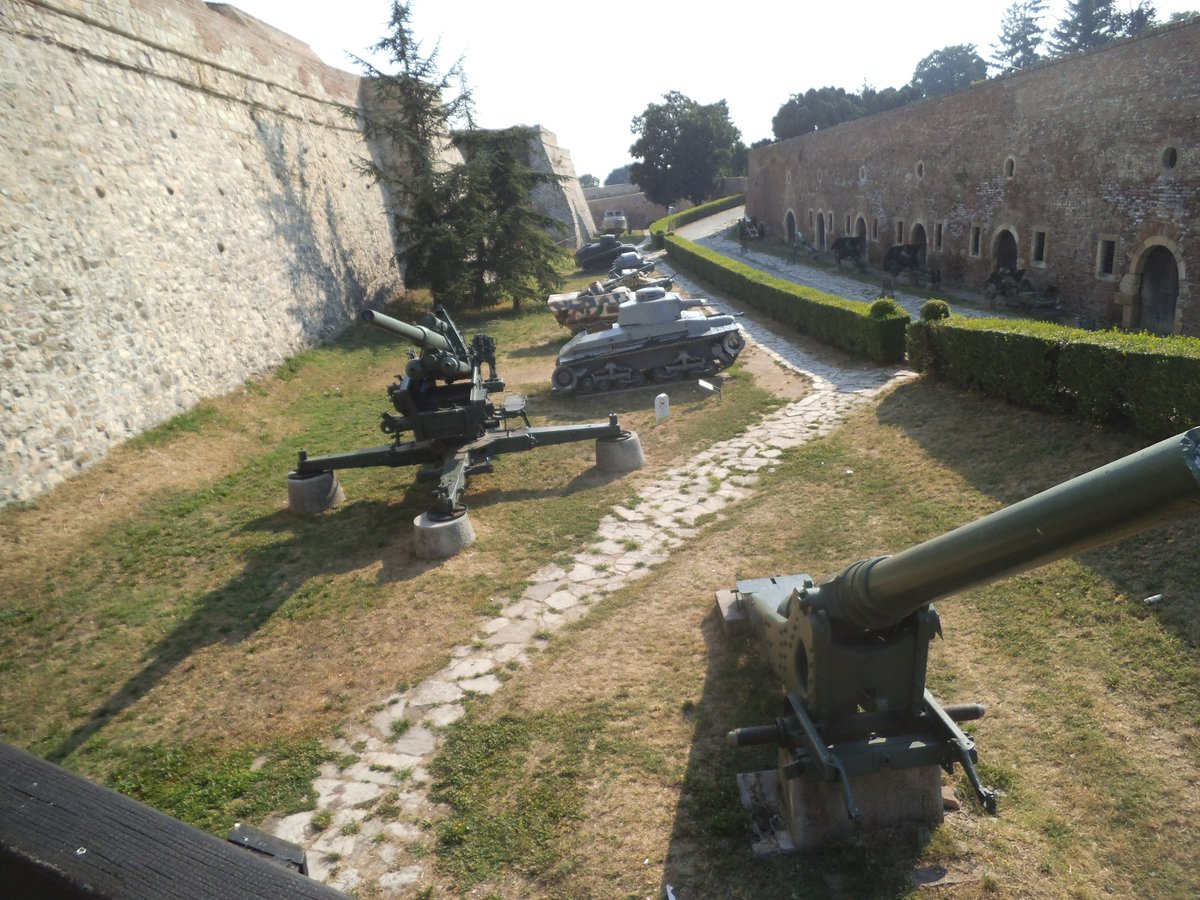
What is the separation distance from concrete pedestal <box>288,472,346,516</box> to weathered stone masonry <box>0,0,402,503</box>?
287 cm

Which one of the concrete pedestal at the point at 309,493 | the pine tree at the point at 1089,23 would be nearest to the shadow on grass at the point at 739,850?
the concrete pedestal at the point at 309,493

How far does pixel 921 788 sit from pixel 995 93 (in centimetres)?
2007

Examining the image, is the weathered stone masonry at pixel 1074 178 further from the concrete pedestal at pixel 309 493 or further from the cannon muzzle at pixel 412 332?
the concrete pedestal at pixel 309 493

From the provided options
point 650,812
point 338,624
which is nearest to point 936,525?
point 650,812

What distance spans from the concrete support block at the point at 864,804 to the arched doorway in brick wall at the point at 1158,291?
14.5 m

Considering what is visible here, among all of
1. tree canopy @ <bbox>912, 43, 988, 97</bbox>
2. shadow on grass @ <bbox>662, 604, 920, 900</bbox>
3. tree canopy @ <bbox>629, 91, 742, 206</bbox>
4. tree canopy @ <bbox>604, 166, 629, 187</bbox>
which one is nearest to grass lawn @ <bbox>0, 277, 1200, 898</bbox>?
shadow on grass @ <bbox>662, 604, 920, 900</bbox>

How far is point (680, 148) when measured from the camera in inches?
2047

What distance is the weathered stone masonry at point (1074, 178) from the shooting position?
546 inches

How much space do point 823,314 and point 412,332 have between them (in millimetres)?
9122

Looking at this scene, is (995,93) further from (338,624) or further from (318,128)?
(338,624)

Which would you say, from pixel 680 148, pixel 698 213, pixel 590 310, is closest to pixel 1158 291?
pixel 590 310

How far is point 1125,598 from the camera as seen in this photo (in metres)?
5.32

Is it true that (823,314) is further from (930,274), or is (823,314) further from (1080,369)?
(930,274)

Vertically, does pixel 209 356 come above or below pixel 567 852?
above
